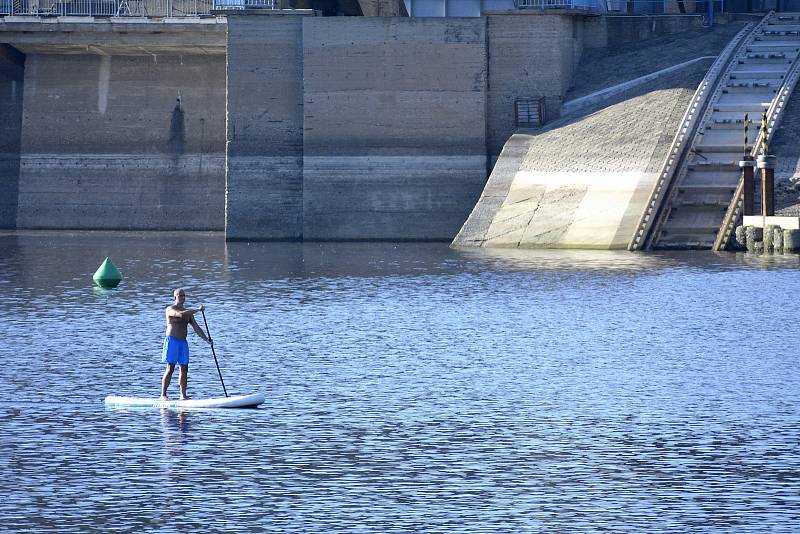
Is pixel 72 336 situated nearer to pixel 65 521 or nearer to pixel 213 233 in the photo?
pixel 65 521

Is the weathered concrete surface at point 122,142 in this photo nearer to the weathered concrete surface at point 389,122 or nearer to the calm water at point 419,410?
the weathered concrete surface at point 389,122

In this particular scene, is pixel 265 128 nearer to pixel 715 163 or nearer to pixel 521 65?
pixel 521 65

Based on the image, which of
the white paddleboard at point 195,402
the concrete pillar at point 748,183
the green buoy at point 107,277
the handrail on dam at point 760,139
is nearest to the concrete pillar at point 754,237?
the handrail on dam at point 760,139

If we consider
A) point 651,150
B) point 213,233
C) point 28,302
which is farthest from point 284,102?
point 28,302

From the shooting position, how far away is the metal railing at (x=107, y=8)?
84.0m

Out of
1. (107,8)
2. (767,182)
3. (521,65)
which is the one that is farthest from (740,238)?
(107,8)

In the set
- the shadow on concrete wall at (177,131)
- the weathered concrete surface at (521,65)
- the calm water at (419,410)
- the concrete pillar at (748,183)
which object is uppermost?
the weathered concrete surface at (521,65)

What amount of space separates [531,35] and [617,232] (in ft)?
47.5

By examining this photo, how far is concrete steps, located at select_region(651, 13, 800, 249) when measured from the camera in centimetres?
6519

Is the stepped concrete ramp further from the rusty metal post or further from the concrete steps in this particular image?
the rusty metal post

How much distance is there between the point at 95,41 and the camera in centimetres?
8219

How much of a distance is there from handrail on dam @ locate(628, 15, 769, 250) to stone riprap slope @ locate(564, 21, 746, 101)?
5.65ft

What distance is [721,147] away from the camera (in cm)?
6662

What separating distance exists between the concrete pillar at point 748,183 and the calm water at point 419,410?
11833mm
